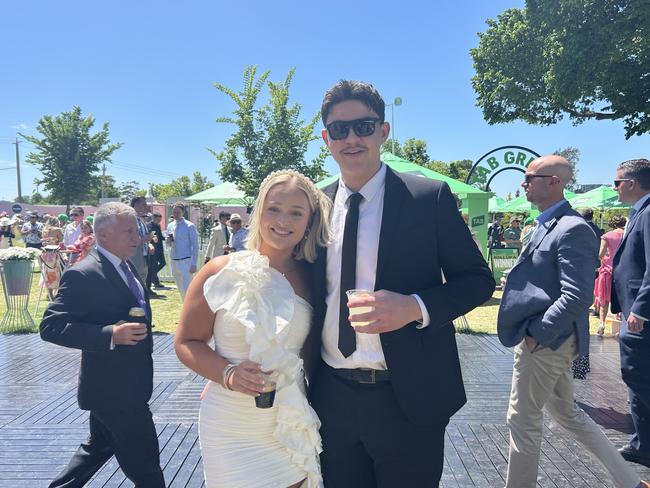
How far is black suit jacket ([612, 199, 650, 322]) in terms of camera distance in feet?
10.1

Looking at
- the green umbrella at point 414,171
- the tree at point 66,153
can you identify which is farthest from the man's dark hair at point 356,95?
the tree at point 66,153

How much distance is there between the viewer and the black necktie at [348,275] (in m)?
1.66

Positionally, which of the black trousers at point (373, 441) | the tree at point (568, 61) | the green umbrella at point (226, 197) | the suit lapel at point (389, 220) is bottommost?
the black trousers at point (373, 441)

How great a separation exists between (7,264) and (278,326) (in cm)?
693

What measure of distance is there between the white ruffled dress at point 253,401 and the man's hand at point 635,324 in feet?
8.54

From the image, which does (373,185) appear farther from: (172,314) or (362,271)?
(172,314)

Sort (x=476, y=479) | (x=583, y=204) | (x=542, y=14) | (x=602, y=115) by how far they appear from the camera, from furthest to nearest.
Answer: (x=583, y=204)
(x=602, y=115)
(x=542, y=14)
(x=476, y=479)

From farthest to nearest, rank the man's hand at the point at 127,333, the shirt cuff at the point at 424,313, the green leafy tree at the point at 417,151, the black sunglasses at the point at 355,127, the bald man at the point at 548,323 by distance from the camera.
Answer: the green leafy tree at the point at 417,151 → the bald man at the point at 548,323 → the man's hand at the point at 127,333 → the black sunglasses at the point at 355,127 → the shirt cuff at the point at 424,313

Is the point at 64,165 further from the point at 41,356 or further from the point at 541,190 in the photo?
the point at 541,190

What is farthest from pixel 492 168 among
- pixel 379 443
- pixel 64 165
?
pixel 64 165

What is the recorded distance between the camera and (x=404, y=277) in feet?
5.44

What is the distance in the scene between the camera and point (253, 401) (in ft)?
5.65

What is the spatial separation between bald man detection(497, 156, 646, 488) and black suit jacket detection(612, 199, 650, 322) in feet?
2.38

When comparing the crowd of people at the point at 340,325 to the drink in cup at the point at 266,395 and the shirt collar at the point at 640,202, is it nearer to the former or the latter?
the drink in cup at the point at 266,395
